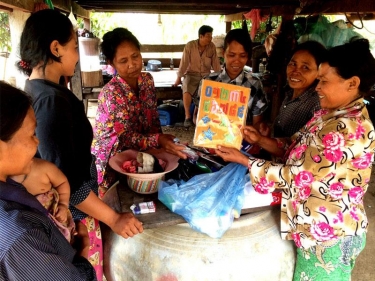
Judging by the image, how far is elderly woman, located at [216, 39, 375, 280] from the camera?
4.27 feet

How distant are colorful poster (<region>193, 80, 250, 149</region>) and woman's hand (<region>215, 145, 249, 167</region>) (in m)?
0.02

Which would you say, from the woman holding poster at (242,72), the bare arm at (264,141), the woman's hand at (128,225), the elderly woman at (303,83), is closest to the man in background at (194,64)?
the woman holding poster at (242,72)

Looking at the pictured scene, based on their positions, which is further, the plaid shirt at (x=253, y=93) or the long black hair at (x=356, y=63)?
the plaid shirt at (x=253, y=93)

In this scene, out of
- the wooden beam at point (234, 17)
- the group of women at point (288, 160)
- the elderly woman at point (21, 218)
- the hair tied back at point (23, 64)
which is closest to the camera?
the elderly woman at point (21, 218)

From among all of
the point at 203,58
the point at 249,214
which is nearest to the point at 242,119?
the point at 249,214

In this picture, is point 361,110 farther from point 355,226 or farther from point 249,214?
point 249,214

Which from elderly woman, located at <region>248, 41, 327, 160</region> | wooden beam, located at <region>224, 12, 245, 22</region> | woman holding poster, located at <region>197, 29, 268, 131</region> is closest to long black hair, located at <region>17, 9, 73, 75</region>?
woman holding poster, located at <region>197, 29, 268, 131</region>

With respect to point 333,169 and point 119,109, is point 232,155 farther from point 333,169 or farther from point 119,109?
point 119,109

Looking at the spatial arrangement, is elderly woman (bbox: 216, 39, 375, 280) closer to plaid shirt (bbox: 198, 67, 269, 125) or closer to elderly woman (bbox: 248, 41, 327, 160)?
elderly woman (bbox: 248, 41, 327, 160)

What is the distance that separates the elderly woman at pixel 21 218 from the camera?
75 cm

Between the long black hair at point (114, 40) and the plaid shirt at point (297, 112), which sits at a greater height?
the long black hair at point (114, 40)

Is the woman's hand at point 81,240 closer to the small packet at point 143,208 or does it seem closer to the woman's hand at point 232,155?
the small packet at point 143,208

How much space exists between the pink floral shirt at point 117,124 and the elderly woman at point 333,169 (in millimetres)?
675

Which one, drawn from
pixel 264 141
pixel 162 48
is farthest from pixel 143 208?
pixel 162 48
